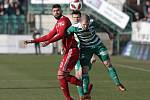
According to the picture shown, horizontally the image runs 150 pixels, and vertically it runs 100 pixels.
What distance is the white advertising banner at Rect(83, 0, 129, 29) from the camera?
4006cm

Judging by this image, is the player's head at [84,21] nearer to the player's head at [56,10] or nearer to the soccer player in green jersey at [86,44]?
the soccer player in green jersey at [86,44]

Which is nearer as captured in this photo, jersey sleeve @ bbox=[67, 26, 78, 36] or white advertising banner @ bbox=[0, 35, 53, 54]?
jersey sleeve @ bbox=[67, 26, 78, 36]

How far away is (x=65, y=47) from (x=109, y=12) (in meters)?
27.9

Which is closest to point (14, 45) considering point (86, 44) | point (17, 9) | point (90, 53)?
point (17, 9)

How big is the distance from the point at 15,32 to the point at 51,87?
24.6 meters

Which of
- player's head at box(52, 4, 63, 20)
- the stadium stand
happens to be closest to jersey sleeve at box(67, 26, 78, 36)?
player's head at box(52, 4, 63, 20)

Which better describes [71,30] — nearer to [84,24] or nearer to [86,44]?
[84,24]

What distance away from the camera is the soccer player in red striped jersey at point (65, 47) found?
12602 millimetres

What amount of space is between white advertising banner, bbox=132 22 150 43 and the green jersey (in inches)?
789

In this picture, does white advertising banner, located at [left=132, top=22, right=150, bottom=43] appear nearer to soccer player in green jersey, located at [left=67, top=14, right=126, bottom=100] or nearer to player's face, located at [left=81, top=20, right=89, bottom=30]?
soccer player in green jersey, located at [left=67, top=14, right=126, bottom=100]

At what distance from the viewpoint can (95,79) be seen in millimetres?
20047

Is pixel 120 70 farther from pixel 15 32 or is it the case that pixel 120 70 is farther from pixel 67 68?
pixel 15 32

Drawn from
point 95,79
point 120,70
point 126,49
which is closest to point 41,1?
point 126,49

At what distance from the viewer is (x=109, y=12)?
1591 inches
